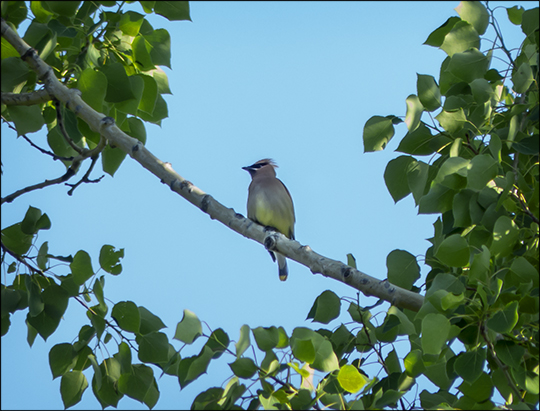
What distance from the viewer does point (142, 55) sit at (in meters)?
3.22

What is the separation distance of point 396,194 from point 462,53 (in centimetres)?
78

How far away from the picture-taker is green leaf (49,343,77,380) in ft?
9.64

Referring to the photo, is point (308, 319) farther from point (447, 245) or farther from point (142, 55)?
point (142, 55)

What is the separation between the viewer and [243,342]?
2.09 meters

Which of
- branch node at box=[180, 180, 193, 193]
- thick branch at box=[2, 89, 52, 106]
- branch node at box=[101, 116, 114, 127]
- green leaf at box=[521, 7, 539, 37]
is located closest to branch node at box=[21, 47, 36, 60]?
thick branch at box=[2, 89, 52, 106]

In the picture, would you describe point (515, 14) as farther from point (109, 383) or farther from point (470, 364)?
point (109, 383)

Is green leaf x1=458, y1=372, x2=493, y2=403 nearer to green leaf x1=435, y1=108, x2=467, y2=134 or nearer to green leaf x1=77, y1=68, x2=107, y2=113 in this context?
green leaf x1=435, y1=108, x2=467, y2=134

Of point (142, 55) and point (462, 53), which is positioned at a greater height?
point (142, 55)

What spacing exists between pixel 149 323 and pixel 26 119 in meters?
1.39

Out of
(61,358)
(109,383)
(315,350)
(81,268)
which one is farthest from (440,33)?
(61,358)

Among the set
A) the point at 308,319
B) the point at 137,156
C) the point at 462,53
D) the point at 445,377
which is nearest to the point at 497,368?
the point at 445,377

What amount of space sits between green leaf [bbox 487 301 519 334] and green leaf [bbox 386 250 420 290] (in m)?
0.74

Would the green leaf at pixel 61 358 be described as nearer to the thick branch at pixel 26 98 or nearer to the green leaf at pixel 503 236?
the thick branch at pixel 26 98

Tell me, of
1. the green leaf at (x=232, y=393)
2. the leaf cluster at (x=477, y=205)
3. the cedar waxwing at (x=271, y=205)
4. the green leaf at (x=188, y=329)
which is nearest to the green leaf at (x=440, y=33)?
the leaf cluster at (x=477, y=205)
